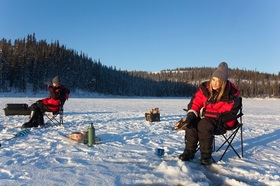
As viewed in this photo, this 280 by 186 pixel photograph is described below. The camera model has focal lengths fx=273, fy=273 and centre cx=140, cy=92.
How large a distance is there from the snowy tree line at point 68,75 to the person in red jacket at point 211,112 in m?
67.2

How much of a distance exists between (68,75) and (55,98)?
81.3m

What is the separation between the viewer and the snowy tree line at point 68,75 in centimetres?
7006

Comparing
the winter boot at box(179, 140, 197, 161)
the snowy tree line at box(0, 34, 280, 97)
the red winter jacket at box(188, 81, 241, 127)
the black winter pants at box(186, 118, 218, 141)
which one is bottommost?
the winter boot at box(179, 140, 197, 161)

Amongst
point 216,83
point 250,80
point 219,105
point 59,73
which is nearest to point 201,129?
point 219,105

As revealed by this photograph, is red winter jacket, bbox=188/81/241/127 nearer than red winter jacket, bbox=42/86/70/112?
Yes

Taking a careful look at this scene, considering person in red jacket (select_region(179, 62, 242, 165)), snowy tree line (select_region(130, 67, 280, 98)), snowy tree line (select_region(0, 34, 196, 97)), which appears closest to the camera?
person in red jacket (select_region(179, 62, 242, 165))

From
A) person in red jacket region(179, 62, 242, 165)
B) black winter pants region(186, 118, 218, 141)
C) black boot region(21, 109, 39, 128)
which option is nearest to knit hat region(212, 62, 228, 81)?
person in red jacket region(179, 62, 242, 165)

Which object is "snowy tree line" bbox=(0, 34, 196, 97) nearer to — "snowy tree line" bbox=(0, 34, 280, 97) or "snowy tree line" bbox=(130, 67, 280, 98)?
"snowy tree line" bbox=(0, 34, 280, 97)

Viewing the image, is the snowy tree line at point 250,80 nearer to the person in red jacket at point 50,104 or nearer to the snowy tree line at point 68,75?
the snowy tree line at point 68,75

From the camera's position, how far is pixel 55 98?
28.6ft

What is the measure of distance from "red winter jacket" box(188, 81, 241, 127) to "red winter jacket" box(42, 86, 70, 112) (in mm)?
5234

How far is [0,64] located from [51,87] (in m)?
67.7

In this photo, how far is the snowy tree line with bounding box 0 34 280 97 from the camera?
70062 mm

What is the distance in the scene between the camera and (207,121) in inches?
184
